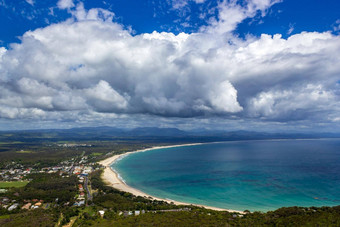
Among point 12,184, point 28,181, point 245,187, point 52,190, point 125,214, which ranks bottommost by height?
point 12,184

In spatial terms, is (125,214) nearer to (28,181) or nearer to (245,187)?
(245,187)

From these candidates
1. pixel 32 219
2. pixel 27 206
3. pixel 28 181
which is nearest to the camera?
pixel 32 219

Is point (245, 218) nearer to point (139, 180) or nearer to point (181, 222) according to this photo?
point (181, 222)

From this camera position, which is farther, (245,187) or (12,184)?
(12,184)

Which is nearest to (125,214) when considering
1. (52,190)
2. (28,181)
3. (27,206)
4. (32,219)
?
(32,219)

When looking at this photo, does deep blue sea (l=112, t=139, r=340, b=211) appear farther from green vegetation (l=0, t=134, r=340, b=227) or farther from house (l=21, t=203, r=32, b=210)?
house (l=21, t=203, r=32, b=210)

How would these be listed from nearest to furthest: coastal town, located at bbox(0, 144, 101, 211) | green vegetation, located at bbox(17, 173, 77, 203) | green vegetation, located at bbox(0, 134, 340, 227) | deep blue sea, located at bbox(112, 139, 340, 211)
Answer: green vegetation, located at bbox(0, 134, 340, 227) < coastal town, located at bbox(0, 144, 101, 211) < deep blue sea, located at bbox(112, 139, 340, 211) < green vegetation, located at bbox(17, 173, 77, 203)

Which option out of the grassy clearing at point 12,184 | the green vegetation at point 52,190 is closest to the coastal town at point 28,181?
the grassy clearing at point 12,184

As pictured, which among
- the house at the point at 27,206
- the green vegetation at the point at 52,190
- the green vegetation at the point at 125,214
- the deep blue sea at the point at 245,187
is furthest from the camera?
the green vegetation at the point at 52,190

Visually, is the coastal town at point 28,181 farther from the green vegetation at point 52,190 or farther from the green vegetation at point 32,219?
the green vegetation at point 32,219

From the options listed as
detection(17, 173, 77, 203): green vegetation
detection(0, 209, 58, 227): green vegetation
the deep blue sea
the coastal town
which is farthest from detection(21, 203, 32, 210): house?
the deep blue sea

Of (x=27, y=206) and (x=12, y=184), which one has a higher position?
(x=27, y=206)
